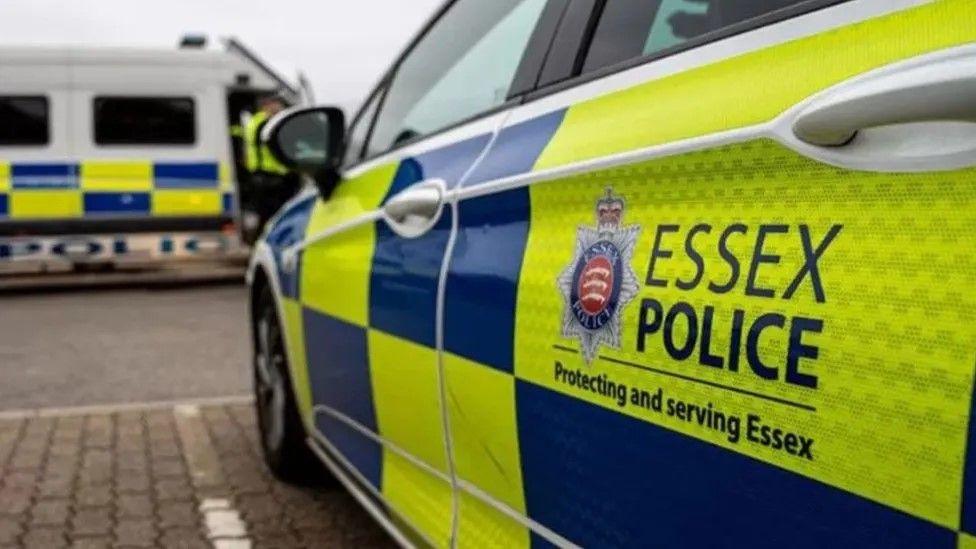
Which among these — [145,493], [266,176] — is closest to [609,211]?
[145,493]

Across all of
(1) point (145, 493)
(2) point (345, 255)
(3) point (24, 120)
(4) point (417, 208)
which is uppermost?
(3) point (24, 120)

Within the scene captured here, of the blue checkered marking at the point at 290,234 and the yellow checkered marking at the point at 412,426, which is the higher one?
the blue checkered marking at the point at 290,234

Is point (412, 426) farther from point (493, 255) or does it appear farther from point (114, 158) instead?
point (114, 158)

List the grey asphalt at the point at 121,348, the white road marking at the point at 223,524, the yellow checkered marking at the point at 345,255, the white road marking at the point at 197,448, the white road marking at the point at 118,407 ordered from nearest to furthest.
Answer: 1. the yellow checkered marking at the point at 345,255
2. the white road marking at the point at 223,524
3. the white road marking at the point at 197,448
4. the white road marking at the point at 118,407
5. the grey asphalt at the point at 121,348

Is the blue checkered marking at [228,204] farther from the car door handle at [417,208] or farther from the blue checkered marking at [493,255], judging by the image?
the blue checkered marking at [493,255]

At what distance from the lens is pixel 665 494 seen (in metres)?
1.33

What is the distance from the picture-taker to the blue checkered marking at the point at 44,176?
10.5 meters

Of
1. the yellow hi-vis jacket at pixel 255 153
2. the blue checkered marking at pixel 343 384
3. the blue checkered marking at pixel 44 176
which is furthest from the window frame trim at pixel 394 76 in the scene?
the blue checkered marking at pixel 44 176

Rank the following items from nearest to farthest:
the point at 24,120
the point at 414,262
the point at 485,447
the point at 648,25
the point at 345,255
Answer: the point at 648,25, the point at 485,447, the point at 414,262, the point at 345,255, the point at 24,120

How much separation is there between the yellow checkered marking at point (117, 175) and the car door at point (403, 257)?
26.8 feet

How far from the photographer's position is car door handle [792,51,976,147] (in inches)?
38.9

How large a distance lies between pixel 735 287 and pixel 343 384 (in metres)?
1.58

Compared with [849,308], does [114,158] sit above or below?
above

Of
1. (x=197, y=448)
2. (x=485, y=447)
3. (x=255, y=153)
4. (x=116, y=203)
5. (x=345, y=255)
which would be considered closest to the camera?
(x=485, y=447)
